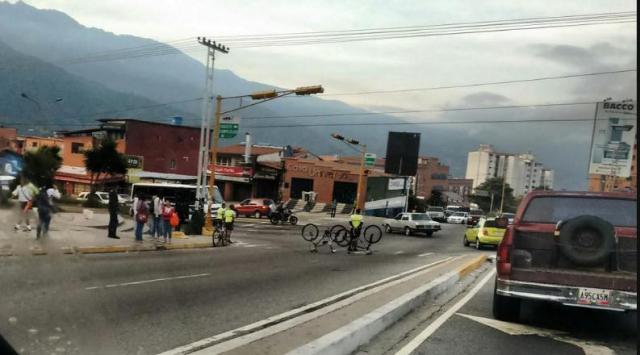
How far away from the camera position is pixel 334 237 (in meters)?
A: 21.4

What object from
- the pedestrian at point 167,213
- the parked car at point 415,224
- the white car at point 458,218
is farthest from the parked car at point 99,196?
the white car at point 458,218

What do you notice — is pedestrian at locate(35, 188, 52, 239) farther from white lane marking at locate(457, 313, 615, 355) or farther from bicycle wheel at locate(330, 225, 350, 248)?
bicycle wheel at locate(330, 225, 350, 248)

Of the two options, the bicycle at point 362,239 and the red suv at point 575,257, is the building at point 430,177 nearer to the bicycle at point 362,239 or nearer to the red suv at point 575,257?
the bicycle at point 362,239

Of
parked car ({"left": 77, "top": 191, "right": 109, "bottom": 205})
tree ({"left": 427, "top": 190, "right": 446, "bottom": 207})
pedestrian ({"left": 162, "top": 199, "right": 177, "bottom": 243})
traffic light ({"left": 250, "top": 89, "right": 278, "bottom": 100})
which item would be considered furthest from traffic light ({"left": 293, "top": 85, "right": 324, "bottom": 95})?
tree ({"left": 427, "top": 190, "right": 446, "bottom": 207})

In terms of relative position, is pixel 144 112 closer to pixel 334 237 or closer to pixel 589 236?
pixel 589 236

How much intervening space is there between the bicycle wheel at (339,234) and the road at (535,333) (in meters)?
12.1

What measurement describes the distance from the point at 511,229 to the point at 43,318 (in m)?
5.97

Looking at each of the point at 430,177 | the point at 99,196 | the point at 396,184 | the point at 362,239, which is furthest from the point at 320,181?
the point at 99,196

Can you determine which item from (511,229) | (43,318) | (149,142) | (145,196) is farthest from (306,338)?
(43,318)

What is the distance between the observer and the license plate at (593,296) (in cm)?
661

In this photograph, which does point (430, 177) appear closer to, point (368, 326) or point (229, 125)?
point (229, 125)

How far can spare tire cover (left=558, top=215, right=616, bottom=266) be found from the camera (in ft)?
21.6

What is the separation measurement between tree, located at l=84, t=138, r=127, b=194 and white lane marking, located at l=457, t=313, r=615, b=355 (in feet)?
17.5

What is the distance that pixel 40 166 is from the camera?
7.06ft
